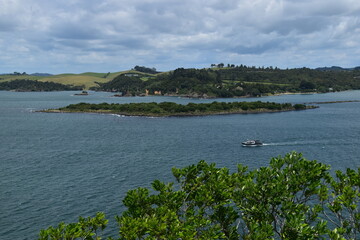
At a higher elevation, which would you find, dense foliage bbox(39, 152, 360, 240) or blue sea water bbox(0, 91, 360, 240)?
dense foliage bbox(39, 152, 360, 240)

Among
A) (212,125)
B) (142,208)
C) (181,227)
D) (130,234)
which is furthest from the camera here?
(212,125)

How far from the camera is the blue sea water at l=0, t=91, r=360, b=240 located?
67438mm

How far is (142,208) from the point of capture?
28.8 metres

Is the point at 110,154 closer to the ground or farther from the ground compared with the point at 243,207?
closer to the ground

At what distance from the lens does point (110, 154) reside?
11538 cm

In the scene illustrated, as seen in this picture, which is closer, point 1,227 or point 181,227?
point 181,227

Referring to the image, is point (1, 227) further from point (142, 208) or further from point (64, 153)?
point (64, 153)

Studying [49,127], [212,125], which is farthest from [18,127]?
[212,125]

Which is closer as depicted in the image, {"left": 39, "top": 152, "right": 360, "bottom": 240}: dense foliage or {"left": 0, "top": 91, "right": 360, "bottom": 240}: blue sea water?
{"left": 39, "top": 152, "right": 360, "bottom": 240}: dense foliage

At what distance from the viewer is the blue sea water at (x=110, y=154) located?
221 feet

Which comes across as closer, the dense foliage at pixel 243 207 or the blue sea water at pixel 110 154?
the dense foliage at pixel 243 207

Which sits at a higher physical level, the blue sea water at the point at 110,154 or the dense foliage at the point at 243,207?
the dense foliage at the point at 243,207

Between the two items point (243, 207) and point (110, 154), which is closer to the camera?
point (243, 207)

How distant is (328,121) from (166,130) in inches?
3956
